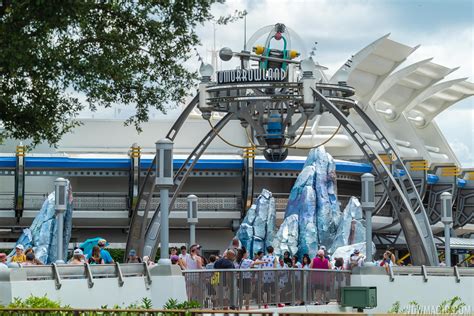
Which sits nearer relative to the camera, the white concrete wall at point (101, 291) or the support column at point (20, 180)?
the white concrete wall at point (101, 291)

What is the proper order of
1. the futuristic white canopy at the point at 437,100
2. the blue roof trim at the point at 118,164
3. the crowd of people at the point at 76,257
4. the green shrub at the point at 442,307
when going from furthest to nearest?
1. the futuristic white canopy at the point at 437,100
2. the blue roof trim at the point at 118,164
3. the green shrub at the point at 442,307
4. the crowd of people at the point at 76,257

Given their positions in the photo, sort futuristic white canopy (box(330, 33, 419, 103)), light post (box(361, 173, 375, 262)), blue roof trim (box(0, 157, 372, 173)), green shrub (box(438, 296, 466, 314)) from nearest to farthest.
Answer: green shrub (box(438, 296, 466, 314))
light post (box(361, 173, 375, 262))
blue roof trim (box(0, 157, 372, 173))
futuristic white canopy (box(330, 33, 419, 103))

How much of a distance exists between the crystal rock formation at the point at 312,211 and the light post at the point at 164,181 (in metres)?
30.8

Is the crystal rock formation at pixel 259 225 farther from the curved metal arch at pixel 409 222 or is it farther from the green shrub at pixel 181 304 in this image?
the green shrub at pixel 181 304


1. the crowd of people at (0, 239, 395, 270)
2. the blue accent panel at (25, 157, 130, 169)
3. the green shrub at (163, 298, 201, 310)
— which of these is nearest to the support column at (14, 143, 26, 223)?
the blue accent panel at (25, 157, 130, 169)

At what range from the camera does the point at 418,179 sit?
2402 inches

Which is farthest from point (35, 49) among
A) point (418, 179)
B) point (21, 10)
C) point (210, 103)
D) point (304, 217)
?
point (418, 179)

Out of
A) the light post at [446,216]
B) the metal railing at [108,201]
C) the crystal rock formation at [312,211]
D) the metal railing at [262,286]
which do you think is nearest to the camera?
the metal railing at [262,286]

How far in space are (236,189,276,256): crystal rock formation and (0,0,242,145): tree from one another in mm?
31999

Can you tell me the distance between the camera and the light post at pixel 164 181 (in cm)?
2197

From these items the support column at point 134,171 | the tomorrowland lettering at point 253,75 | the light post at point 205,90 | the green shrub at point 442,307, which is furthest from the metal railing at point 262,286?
the support column at point 134,171

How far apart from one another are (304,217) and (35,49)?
36.8 metres

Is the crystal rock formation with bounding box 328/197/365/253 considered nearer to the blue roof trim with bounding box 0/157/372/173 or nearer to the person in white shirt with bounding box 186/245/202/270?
the blue roof trim with bounding box 0/157/372/173

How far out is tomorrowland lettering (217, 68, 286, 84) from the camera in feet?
104
